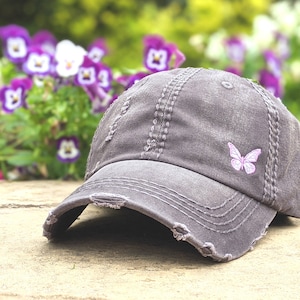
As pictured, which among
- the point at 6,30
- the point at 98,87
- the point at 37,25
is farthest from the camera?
Result: the point at 37,25

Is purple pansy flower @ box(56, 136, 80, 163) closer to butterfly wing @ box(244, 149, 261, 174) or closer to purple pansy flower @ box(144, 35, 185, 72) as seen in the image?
purple pansy flower @ box(144, 35, 185, 72)

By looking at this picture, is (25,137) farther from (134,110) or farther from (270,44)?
(270,44)

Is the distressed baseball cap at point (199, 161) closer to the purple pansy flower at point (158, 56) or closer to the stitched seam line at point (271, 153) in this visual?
the stitched seam line at point (271, 153)

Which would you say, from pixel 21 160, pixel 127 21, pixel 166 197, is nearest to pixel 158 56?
pixel 21 160

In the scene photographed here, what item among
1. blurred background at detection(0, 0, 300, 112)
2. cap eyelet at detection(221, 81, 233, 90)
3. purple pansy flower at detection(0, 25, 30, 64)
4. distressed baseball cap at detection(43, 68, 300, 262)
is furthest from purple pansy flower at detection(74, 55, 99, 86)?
blurred background at detection(0, 0, 300, 112)

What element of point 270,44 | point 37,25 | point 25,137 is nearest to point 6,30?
point 25,137

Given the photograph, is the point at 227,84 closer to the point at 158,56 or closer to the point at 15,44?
the point at 158,56

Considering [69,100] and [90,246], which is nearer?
[90,246]
